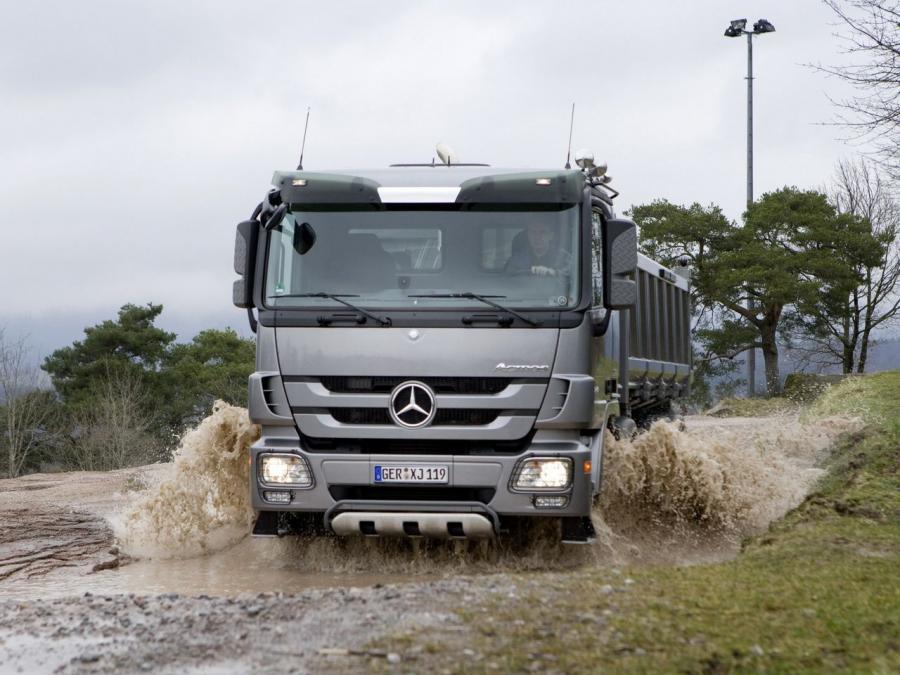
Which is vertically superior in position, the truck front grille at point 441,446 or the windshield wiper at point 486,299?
the windshield wiper at point 486,299

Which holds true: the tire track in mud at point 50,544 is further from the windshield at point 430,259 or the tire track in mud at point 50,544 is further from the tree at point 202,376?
the tree at point 202,376

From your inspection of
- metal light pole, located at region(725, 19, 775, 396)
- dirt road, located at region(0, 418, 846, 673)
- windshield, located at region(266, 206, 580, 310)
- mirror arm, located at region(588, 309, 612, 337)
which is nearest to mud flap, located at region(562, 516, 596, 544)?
dirt road, located at region(0, 418, 846, 673)

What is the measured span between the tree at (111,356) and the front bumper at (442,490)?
48.0 m

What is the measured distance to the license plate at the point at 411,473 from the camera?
8219 millimetres

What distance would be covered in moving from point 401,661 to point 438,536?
3338mm

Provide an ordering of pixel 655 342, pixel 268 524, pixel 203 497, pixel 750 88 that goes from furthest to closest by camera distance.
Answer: pixel 750 88
pixel 655 342
pixel 203 497
pixel 268 524

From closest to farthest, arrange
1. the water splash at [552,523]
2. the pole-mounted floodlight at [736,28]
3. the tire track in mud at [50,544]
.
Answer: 1. the water splash at [552,523]
2. the tire track in mud at [50,544]
3. the pole-mounted floodlight at [736,28]

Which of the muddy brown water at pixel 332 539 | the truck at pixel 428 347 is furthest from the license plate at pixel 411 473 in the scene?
the muddy brown water at pixel 332 539

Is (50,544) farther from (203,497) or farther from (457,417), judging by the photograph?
(457,417)

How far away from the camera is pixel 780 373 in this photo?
142 ft

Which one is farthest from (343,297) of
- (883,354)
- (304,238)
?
(883,354)

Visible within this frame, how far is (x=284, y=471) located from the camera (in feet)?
27.6

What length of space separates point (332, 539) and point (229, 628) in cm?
348

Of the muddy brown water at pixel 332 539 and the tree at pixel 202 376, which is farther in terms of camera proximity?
the tree at pixel 202 376
